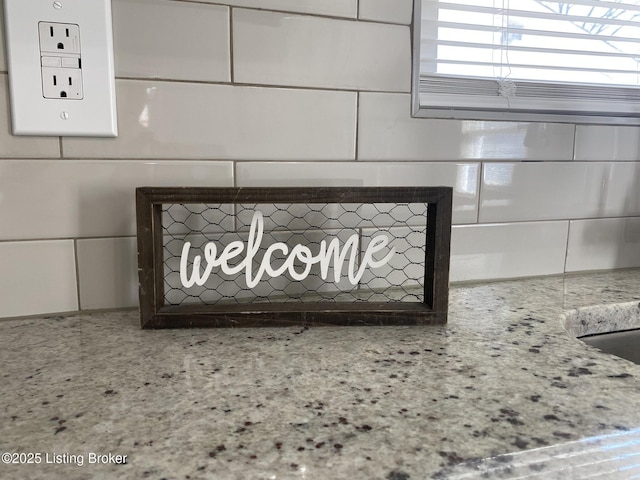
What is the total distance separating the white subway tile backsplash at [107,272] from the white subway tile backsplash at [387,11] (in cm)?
52

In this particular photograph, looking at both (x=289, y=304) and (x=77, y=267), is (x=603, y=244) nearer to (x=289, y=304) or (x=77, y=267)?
(x=289, y=304)

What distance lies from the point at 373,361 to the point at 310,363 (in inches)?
3.0

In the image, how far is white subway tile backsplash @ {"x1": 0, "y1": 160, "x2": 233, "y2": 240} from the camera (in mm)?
684

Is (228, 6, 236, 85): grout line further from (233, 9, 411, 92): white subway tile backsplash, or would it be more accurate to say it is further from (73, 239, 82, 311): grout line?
(73, 239, 82, 311): grout line

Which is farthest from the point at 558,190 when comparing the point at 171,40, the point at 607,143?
the point at 171,40

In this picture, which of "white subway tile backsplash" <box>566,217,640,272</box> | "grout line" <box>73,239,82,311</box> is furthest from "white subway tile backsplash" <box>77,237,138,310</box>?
"white subway tile backsplash" <box>566,217,640,272</box>

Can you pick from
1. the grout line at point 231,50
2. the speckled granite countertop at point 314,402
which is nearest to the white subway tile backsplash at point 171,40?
the grout line at point 231,50

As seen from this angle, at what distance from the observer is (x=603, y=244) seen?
1.03m

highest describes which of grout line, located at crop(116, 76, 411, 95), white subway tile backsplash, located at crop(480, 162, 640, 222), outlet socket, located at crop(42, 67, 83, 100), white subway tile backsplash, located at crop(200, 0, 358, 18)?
white subway tile backsplash, located at crop(200, 0, 358, 18)

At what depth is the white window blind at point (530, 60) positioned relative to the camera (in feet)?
2.87

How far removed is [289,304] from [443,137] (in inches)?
16.5

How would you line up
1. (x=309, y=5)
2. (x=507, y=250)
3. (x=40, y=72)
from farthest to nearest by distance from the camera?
(x=507, y=250) → (x=309, y=5) → (x=40, y=72)

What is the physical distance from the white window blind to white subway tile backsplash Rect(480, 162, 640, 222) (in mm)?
95

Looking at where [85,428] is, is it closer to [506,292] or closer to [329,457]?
[329,457]
